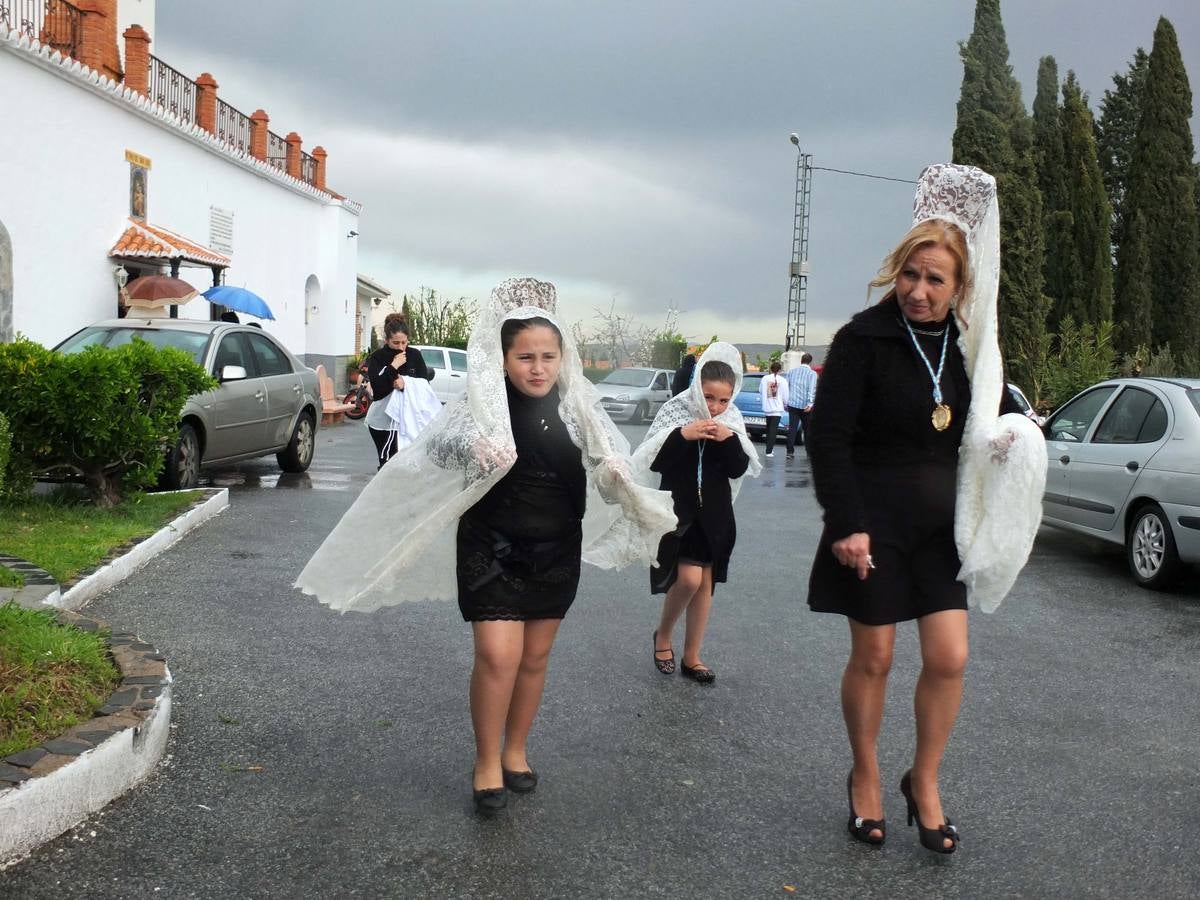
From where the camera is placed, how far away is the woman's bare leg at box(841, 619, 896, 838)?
3.71m

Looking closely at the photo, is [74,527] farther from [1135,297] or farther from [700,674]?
[1135,297]

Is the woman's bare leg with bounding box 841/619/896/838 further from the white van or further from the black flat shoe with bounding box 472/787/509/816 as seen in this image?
the white van

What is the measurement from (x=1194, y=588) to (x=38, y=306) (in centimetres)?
1595

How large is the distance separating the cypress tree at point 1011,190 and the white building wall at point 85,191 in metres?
18.1

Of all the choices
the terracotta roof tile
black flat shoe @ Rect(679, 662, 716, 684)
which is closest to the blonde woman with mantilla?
black flat shoe @ Rect(679, 662, 716, 684)

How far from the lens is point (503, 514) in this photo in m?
3.92

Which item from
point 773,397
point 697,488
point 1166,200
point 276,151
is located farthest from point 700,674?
point 1166,200

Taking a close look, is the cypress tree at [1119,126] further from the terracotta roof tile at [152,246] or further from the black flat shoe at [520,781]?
the black flat shoe at [520,781]

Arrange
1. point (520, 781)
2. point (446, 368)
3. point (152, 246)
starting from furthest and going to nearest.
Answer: point (446, 368) → point (152, 246) → point (520, 781)

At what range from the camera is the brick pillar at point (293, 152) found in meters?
31.2

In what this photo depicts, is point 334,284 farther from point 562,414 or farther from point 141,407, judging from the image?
point 562,414

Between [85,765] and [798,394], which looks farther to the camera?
[798,394]

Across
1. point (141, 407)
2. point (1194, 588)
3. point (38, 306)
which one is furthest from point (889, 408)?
point (38, 306)

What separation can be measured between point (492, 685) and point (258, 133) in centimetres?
2736
